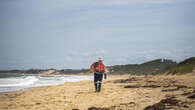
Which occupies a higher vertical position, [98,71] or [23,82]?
[98,71]

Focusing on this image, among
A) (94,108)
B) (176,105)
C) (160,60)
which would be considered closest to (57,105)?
(94,108)

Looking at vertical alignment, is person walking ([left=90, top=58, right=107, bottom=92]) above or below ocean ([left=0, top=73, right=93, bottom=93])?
above

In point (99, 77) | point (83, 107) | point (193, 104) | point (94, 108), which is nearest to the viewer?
point (193, 104)

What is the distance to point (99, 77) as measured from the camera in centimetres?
1334

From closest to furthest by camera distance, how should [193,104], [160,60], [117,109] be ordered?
[193,104] < [117,109] < [160,60]

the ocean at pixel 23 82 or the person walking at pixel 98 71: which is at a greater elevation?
the person walking at pixel 98 71

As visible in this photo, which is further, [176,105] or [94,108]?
[94,108]

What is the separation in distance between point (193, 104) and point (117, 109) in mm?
2231

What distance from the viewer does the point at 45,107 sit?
28.6ft

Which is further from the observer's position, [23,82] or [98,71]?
[23,82]

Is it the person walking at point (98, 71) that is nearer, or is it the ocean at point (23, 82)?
the person walking at point (98, 71)

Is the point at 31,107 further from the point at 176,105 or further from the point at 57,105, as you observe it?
the point at 176,105

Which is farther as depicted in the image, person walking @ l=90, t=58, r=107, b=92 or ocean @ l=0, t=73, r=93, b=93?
ocean @ l=0, t=73, r=93, b=93

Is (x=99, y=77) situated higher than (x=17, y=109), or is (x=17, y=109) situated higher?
(x=99, y=77)
